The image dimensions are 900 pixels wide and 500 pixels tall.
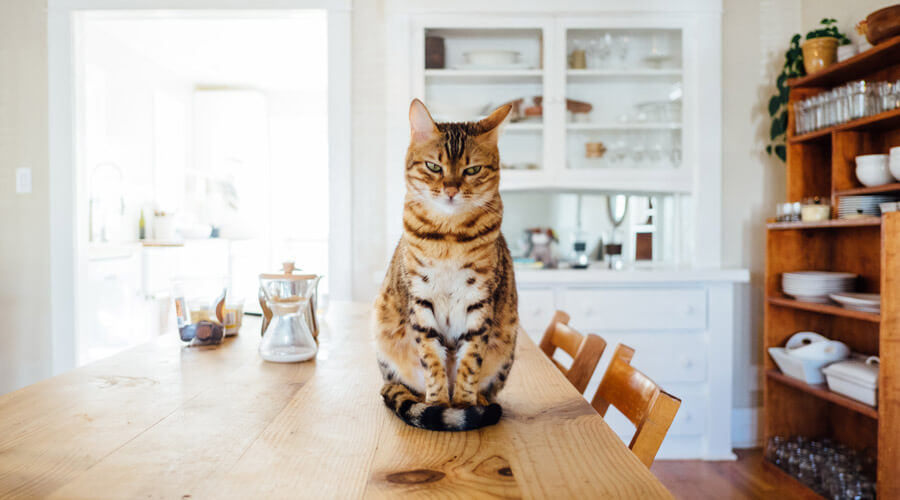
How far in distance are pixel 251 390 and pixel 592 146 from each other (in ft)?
7.66

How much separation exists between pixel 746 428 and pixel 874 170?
1440mm

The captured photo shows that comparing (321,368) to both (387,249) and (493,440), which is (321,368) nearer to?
(493,440)

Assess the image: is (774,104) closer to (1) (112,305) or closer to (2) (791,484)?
(2) (791,484)

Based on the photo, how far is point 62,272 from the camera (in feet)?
9.13

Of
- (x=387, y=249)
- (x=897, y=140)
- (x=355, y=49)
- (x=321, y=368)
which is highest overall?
(x=355, y=49)

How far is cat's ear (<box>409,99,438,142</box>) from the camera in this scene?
75 centimetres

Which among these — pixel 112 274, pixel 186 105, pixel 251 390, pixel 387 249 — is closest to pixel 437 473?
pixel 251 390

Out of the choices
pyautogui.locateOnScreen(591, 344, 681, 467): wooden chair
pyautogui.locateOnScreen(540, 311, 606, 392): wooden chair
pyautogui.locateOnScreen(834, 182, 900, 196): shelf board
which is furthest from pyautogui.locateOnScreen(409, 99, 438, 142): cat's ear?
pyautogui.locateOnScreen(834, 182, 900, 196): shelf board

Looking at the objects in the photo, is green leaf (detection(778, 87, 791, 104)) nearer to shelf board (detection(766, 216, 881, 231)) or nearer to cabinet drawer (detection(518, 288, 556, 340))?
shelf board (detection(766, 216, 881, 231))

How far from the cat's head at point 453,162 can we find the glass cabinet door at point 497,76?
6.69 ft

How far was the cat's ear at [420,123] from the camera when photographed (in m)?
0.75

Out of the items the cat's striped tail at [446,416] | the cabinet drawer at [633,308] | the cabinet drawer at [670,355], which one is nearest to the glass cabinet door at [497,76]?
the cabinet drawer at [633,308]

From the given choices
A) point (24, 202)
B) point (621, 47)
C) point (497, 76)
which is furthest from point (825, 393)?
point (24, 202)

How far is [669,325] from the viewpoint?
2645mm
